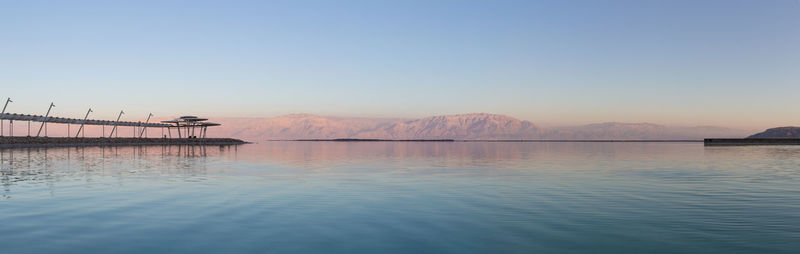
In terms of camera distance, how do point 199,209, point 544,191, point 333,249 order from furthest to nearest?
point 544,191
point 199,209
point 333,249

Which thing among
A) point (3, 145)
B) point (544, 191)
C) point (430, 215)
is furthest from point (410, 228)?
point (3, 145)

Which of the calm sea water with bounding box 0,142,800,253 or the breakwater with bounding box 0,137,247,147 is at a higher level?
the breakwater with bounding box 0,137,247,147

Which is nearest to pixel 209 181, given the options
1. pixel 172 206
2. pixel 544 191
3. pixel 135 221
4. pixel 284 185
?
pixel 284 185

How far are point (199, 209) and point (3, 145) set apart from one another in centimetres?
9438

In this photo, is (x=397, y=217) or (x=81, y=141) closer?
(x=397, y=217)

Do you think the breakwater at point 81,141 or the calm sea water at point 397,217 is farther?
the breakwater at point 81,141

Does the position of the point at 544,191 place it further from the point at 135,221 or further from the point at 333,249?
the point at 135,221

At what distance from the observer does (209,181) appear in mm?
25734

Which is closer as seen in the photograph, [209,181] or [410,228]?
[410,228]

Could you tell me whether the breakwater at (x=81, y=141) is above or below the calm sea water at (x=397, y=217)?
above

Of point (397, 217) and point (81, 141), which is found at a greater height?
point (81, 141)

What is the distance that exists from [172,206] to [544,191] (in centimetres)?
1398

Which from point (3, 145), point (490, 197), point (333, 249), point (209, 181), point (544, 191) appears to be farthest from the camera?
point (3, 145)

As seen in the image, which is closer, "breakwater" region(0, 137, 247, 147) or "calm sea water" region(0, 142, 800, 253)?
"calm sea water" region(0, 142, 800, 253)
